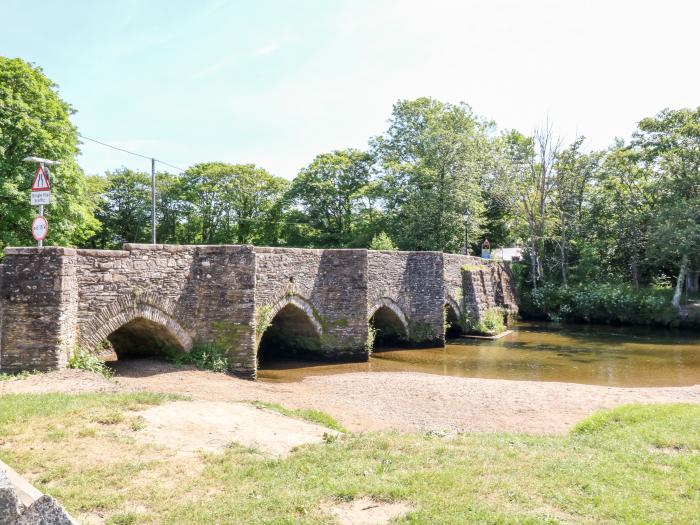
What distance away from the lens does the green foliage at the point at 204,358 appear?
1138 cm

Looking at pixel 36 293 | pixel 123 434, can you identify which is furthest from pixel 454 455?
pixel 36 293

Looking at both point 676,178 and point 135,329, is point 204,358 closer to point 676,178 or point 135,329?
point 135,329

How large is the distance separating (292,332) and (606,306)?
19.2 meters

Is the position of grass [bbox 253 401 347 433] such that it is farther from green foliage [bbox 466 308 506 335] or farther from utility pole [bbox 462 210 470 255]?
utility pole [bbox 462 210 470 255]

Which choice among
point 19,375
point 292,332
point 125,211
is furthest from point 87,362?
point 125,211

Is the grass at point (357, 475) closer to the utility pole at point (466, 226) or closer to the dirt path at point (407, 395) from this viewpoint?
the dirt path at point (407, 395)

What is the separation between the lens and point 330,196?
34.8 metres

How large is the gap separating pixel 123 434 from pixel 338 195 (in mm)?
29597

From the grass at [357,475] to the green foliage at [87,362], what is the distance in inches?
95.7

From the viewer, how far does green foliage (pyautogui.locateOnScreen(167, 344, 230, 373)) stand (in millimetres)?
11375

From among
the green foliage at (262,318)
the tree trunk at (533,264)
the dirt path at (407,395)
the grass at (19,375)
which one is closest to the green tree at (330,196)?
the tree trunk at (533,264)

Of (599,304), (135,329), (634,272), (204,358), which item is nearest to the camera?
(204,358)

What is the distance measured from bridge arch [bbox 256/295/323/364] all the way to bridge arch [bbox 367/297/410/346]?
3.51 metres

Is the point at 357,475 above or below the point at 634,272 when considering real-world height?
below
